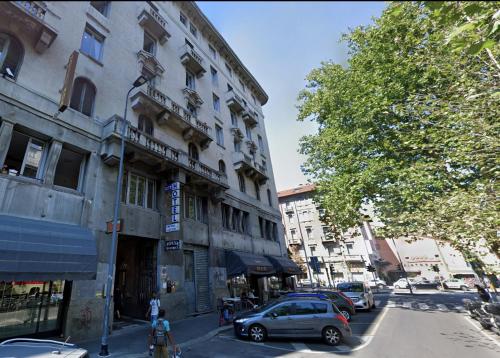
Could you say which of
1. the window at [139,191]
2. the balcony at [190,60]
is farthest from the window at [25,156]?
the balcony at [190,60]

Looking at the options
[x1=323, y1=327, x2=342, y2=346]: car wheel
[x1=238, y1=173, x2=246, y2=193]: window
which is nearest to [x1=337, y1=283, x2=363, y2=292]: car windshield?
[x1=323, y1=327, x2=342, y2=346]: car wheel

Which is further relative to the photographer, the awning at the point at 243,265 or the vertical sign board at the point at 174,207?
the awning at the point at 243,265

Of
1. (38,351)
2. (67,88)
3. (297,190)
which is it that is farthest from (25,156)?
(297,190)

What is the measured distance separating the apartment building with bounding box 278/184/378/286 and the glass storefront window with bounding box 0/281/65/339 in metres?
33.4

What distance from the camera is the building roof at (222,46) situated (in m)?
26.6

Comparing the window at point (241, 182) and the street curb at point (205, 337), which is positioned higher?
the window at point (241, 182)

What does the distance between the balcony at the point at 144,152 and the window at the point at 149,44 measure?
362 inches

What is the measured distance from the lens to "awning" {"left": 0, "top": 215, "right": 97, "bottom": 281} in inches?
345

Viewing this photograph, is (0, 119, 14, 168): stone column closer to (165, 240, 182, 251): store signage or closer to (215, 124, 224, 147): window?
(165, 240, 182, 251): store signage

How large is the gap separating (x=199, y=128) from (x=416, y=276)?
180ft

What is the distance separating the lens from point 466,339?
437 inches

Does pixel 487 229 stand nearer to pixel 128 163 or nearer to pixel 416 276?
pixel 128 163

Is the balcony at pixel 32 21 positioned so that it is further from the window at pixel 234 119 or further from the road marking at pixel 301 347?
the window at pixel 234 119

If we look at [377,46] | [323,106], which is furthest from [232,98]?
[377,46]
